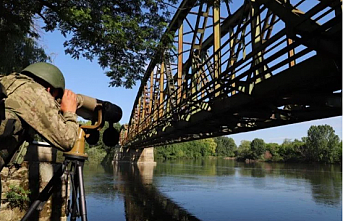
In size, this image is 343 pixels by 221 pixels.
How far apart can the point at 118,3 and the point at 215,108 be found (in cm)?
410

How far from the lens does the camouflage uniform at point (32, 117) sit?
165cm

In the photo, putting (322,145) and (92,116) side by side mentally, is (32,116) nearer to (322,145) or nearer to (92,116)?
(92,116)

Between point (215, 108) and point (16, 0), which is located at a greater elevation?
point (16, 0)

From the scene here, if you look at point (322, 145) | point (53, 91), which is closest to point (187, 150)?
point (322, 145)

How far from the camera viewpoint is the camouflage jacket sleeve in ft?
5.43

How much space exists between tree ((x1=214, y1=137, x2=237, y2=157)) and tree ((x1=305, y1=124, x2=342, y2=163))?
114 feet

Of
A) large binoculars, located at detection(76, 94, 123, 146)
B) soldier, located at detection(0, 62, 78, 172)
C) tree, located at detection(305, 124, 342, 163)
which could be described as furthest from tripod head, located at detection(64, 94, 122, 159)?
tree, located at detection(305, 124, 342, 163)

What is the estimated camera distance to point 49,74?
1832 mm

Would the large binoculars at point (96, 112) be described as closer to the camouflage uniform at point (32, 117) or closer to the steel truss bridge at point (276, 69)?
the camouflage uniform at point (32, 117)

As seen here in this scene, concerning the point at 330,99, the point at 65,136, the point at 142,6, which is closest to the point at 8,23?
the point at 142,6

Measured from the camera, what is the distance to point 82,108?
2.12m

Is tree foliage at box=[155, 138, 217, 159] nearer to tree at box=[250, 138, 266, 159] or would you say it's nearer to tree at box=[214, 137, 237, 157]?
tree at box=[214, 137, 237, 157]

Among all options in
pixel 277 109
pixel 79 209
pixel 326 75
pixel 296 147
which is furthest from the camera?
pixel 296 147

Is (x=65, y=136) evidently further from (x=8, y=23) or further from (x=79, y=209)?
(x=8, y=23)
